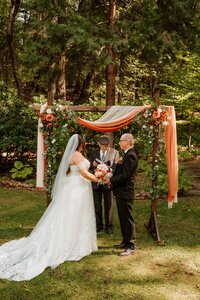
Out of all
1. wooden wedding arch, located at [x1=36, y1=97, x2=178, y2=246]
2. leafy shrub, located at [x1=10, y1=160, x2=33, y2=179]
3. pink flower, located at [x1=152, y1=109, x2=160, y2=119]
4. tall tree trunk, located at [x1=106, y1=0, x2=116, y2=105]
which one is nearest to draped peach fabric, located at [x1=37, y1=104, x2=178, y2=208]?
wooden wedding arch, located at [x1=36, y1=97, x2=178, y2=246]

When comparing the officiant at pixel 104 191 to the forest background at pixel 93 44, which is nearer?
the officiant at pixel 104 191

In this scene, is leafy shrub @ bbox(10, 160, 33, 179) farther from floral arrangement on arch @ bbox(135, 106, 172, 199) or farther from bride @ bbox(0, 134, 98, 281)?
floral arrangement on arch @ bbox(135, 106, 172, 199)

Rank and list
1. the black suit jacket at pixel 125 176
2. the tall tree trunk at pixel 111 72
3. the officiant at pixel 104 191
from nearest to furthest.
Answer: the black suit jacket at pixel 125 176, the officiant at pixel 104 191, the tall tree trunk at pixel 111 72

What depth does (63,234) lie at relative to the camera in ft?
20.7

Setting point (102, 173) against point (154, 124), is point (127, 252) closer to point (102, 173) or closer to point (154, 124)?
point (102, 173)

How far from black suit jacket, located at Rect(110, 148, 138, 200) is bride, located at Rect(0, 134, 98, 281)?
43 centimetres

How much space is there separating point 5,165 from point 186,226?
26.7 feet

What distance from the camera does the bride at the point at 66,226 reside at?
6.12m

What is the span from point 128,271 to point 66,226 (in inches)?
53.6

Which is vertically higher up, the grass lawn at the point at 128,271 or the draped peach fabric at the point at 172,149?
the draped peach fabric at the point at 172,149

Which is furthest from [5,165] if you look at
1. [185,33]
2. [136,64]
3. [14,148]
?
[136,64]

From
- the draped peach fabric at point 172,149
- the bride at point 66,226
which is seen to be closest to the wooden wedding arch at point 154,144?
the draped peach fabric at point 172,149

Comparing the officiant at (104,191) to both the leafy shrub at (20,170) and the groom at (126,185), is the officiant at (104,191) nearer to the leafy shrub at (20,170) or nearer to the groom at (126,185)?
the groom at (126,185)

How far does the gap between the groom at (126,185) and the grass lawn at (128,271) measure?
0.36 meters
